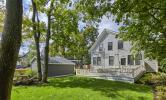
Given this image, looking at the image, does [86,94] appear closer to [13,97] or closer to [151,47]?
[13,97]

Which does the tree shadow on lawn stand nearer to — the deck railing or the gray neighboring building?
the deck railing

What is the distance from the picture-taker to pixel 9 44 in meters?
4.27

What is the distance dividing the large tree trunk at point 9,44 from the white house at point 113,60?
3067 centimetres

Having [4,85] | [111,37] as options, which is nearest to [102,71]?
[111,37]

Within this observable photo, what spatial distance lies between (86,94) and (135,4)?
11483 mm

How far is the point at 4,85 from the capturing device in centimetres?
424

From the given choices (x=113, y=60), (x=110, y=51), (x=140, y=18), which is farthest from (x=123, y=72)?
(x=140, y=18)

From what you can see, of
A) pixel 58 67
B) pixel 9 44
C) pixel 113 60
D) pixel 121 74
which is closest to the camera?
pixel 9 44

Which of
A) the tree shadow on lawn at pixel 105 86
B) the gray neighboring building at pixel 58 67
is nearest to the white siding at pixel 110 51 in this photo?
the gray neighboring building at pixel 58 67

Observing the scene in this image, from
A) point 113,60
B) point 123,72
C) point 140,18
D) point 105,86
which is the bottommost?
point 105,86

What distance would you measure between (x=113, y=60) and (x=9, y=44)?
40.5 m

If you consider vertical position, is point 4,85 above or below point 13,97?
above

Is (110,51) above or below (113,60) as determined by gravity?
above

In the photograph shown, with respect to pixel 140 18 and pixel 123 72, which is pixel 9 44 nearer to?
pixel 140 18
